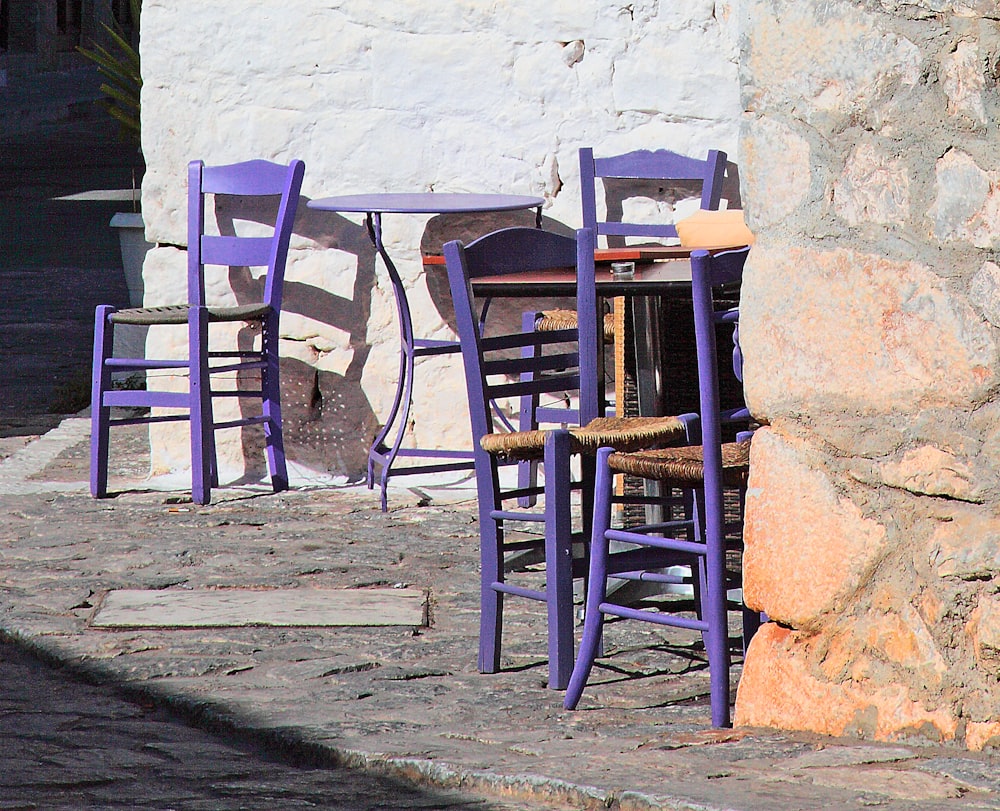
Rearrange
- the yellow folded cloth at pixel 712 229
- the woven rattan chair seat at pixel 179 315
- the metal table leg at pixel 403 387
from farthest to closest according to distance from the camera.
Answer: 1. the woven rattan chair seat at pixel 179 315
2. the metal table leg at pixel 403 387
3. the yellow folded cloth at pixel 712 229

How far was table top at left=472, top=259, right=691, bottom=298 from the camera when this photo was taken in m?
3.87

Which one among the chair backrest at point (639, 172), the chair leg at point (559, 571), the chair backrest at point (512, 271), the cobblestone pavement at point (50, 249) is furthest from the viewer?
the cobblestone pavement at point (50, 249)

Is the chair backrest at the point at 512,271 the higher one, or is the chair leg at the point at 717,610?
the chair backrest at the point at 512,271

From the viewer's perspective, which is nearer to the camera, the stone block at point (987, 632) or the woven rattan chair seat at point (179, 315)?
the stone block at point (987, 632)

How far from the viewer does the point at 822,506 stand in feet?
9.55

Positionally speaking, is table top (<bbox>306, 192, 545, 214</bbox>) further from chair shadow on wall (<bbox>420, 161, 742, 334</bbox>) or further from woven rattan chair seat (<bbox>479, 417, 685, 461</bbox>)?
woven rattan chair seat (<bbox>479, 417, 685, 461</bbox>)

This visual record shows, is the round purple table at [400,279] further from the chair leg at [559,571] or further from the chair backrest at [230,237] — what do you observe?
the chair leg at [559,571]

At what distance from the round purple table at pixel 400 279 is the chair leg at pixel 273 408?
0.35 metres

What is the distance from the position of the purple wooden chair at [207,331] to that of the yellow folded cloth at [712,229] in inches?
70.8

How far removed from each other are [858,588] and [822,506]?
15 centimetres

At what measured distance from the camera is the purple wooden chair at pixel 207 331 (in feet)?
18.8

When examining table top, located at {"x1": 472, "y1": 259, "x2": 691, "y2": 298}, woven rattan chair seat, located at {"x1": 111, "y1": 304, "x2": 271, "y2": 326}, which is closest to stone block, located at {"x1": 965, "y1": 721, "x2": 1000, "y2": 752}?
table top, located at {"x1": 472, "y1": 259, "x2": 691, "y2": 298}

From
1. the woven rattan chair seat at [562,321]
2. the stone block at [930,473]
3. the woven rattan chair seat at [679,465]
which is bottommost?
the woven rattan chair seat at [679,465]

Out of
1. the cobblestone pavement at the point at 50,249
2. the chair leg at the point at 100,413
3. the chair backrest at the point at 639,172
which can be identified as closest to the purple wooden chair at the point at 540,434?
the chair backrest at the point at 639,172
